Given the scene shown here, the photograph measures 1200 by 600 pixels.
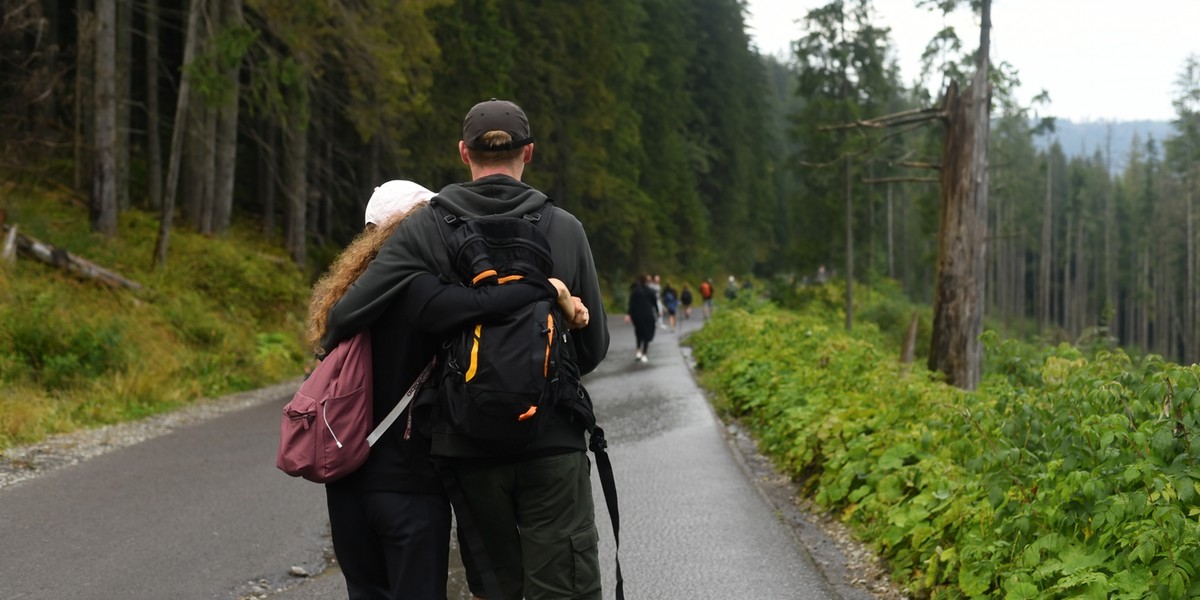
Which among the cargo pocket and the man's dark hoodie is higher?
the man's dark hoodie

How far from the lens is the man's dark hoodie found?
3.21m

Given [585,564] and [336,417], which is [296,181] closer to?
[336,417]

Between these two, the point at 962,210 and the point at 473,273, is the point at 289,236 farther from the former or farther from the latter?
the point at 473,273

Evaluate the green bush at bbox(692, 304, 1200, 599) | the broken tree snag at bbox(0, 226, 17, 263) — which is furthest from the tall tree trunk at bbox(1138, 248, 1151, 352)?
the green bush at bbox(692, 304, 1200, 599)

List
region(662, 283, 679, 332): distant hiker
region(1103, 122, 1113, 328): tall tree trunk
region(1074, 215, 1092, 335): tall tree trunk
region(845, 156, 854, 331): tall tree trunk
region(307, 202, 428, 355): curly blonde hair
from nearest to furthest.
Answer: region(307, 202, 428, 355): curly blonde hair, region(845, 156, 854, 331): tall tree trunk, region(662, 283, 679, 332): distant hiker, region(1074, 215, 1092, 335): tall tree trunk, region(1103, 122, 1113, 328): tall tree trunk

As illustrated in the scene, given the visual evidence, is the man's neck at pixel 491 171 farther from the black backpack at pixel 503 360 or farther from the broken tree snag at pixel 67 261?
the broken tree snag at pixel 67 261

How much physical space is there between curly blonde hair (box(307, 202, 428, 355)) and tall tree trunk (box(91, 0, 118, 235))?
1723 cm

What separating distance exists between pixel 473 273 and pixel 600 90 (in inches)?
1441

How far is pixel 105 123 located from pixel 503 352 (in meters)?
18.1

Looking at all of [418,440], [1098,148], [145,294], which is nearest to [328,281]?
[418,440]

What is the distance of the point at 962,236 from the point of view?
1557cm

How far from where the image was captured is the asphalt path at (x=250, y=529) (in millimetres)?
6188

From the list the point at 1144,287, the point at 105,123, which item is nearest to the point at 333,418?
the point at 105,123

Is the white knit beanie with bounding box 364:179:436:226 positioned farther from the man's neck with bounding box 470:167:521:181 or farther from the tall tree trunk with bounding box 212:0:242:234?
the tall tree trunk with bounding box 212:0:242:234
